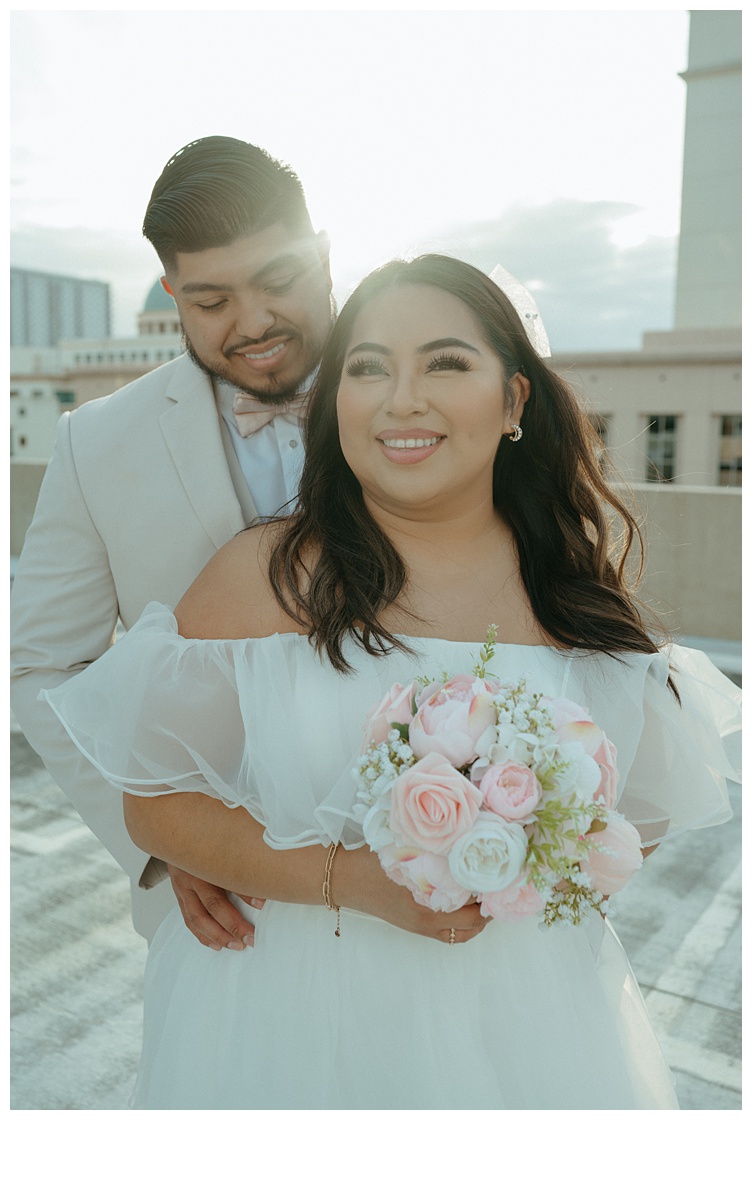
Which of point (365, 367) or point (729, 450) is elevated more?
point (729, 450)

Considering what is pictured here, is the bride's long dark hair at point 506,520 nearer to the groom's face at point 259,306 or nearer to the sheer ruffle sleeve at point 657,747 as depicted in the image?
the sheer ruffle sleeve at point 657,747

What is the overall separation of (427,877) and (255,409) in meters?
1.44

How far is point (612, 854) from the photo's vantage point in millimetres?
1739

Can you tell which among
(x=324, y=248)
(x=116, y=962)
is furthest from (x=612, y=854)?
(x=116, y=962)

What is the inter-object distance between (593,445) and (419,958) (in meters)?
1.40

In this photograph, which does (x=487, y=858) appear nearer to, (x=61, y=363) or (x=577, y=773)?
(x=577, y=773)

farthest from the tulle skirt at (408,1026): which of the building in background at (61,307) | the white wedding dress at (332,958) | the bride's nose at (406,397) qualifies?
the building in background at (61,307)

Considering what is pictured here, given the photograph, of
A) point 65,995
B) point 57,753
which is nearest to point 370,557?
→ point 57,753

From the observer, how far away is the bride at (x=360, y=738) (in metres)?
2.01

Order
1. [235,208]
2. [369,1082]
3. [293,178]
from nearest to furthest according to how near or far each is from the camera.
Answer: [369,1082], [235,208], [293,178]

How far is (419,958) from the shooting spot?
2041 millimetres

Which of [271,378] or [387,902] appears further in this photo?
[271,378]
